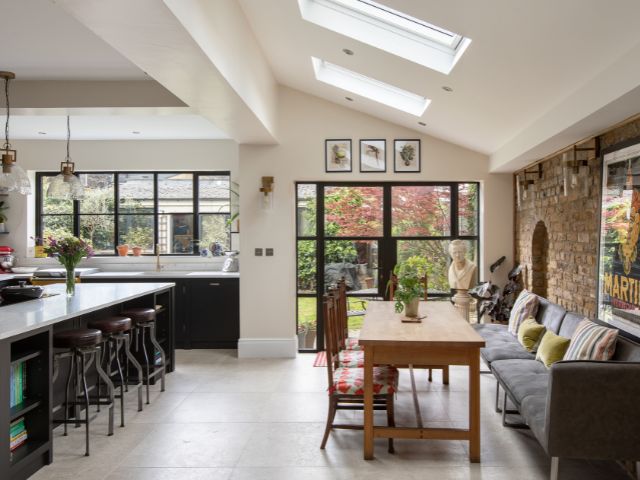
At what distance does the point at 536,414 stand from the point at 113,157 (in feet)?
22.0

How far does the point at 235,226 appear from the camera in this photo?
7449mm

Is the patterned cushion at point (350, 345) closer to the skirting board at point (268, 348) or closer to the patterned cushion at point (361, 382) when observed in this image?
the patterned cushion at point (361, 382)

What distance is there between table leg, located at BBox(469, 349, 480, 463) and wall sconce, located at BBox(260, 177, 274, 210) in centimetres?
350

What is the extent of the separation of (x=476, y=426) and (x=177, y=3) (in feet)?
9.81

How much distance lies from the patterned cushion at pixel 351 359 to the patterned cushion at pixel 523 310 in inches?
62.2

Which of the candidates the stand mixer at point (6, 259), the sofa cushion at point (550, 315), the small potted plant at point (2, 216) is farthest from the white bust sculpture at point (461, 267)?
the small potted plant at point (2, 216)

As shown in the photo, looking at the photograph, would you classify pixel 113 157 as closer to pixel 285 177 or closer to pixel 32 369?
pixel 285 177

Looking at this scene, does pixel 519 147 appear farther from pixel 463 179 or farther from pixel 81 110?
pixel 81 110

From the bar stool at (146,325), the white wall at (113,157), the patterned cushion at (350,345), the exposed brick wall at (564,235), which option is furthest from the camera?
the white wall at (113,157)

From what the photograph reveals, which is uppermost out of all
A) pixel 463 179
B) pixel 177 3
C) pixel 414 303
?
pixel 177 3

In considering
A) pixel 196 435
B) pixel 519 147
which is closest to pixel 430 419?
pixel 196 435

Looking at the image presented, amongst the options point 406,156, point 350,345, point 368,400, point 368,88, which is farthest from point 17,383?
point 406,156

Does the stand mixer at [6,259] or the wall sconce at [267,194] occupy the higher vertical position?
the wall sconce at [267,194]

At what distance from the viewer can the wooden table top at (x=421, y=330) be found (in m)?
3.34
